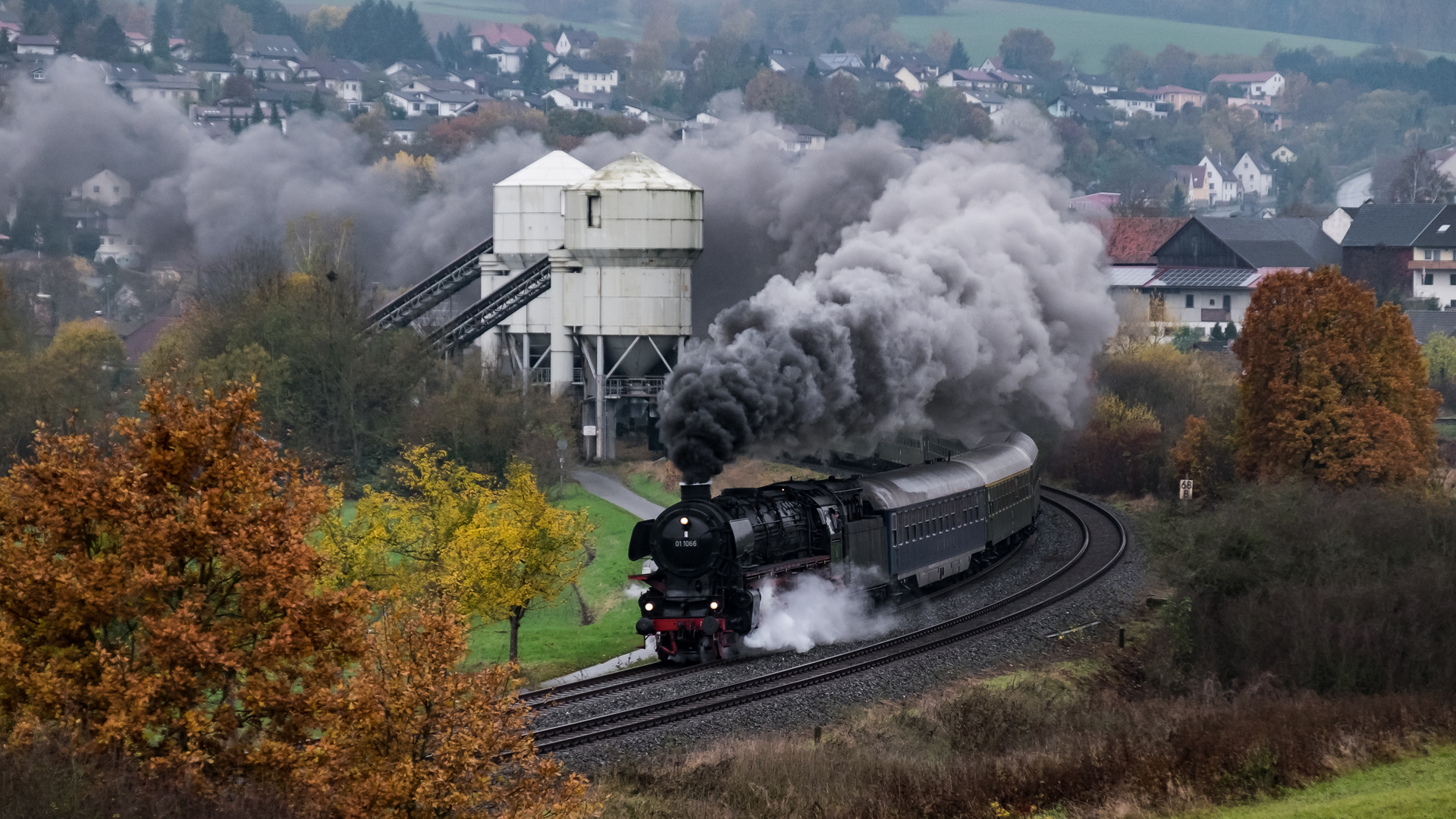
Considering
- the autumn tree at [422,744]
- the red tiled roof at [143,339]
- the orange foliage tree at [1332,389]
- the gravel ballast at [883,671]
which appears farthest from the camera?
the red tiled roof at [143,339]

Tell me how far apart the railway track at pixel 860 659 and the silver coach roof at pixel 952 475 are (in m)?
2.73

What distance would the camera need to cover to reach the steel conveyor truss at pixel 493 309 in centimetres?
6981

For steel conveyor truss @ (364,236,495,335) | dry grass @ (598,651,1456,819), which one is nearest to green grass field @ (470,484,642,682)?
dry grass @ (598,651,1456,819)

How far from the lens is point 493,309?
72.2 meters

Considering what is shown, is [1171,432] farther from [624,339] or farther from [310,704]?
[310,704]

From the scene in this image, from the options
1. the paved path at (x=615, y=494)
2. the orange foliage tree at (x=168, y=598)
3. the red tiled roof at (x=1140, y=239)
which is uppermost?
the orange foliage tree at (x=168, y=598)

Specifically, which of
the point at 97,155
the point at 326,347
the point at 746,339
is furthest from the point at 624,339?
the point at 97,155

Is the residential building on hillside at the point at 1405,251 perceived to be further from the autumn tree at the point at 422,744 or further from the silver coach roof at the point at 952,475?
the autumn tree at the point at 422,744

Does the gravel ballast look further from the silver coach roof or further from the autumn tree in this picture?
the autumn tree

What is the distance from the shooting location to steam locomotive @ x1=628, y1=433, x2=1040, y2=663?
3200 centimetres

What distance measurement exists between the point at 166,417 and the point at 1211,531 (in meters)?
23.8

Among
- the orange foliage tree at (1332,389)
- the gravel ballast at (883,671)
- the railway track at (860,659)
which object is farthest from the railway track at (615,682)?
the orange foliage tree at (1332,389)

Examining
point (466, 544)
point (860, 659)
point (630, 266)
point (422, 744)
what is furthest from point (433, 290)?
point (422, 744)

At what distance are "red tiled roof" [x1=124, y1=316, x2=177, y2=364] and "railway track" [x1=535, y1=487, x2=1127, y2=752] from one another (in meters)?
60.1
